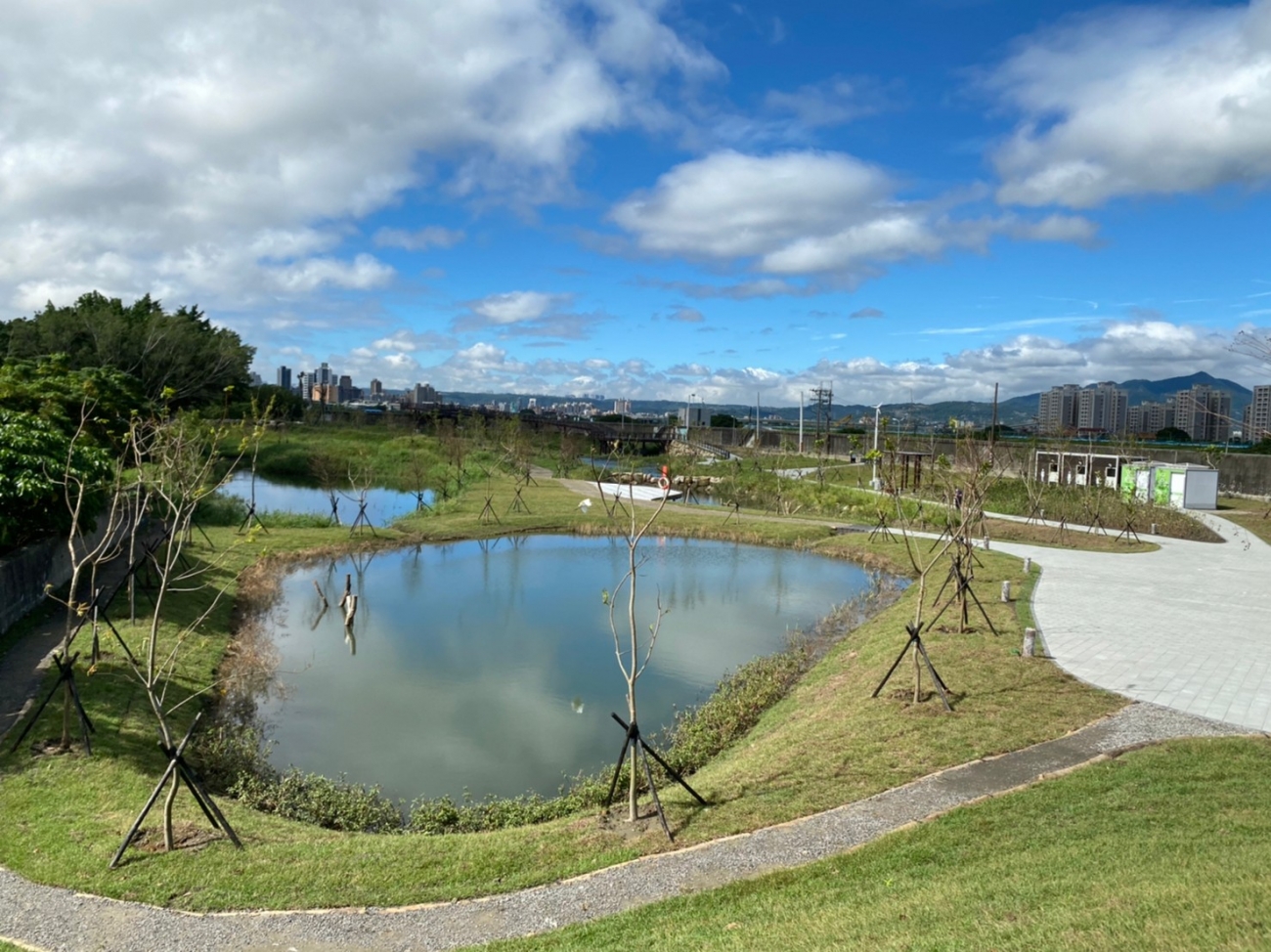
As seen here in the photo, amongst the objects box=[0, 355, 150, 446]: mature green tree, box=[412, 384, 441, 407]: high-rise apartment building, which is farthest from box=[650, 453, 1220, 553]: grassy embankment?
box=[412, 384, 441, 407]: high-rise apartment building

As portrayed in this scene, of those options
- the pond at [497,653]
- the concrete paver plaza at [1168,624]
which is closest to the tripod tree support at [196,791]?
the pond at [497,653]

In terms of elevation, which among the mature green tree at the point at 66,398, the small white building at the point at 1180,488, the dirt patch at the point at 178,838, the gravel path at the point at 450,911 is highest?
the mature green tree at the point at 66,398

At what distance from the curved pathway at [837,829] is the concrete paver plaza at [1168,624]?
41mm

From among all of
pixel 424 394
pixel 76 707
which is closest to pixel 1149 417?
pixel 76 707

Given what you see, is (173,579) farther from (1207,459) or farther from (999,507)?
(1207,459)

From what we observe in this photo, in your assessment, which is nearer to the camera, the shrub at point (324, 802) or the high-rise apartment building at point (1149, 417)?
the shrub at point (324, 802)

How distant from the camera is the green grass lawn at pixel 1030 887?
497 cm

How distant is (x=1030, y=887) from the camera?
5723 millimetres

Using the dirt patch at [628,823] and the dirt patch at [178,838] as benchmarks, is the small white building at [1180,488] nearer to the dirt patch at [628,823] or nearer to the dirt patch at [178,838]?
the dirt patch at [628,823]

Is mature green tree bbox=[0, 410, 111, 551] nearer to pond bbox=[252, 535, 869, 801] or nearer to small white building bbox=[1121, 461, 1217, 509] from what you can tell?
pond bbox=[252, 535, 869, 801]

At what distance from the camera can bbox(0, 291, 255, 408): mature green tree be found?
4194 centimetres

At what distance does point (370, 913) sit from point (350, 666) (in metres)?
8.40

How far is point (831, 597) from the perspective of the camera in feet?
63.6

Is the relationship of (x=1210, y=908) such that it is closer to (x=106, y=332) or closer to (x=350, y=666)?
(x=350, y=666)
